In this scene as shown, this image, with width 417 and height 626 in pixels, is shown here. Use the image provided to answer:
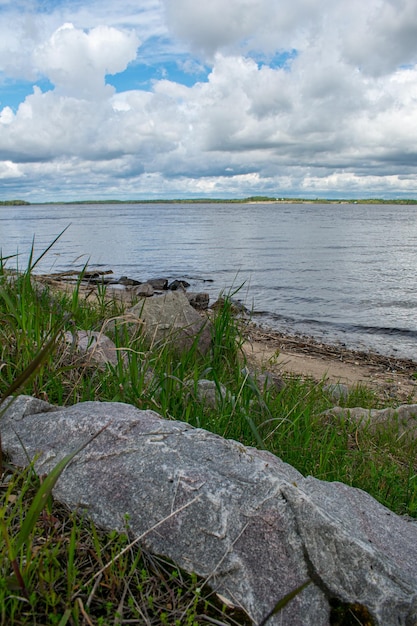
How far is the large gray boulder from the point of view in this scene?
5.81 ft

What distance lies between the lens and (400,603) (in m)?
1.83

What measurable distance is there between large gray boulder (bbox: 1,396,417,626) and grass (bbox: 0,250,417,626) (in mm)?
96

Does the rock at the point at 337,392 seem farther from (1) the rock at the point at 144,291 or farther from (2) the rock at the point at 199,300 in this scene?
(1) the rock at the point at 144,291

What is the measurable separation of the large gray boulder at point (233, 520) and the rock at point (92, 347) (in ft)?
3.03

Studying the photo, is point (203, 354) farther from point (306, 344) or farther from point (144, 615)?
point (306, 344)

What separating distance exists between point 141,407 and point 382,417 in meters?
2.96

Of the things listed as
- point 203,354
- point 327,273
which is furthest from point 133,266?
point 203,354

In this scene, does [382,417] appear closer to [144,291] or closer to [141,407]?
[141,407]

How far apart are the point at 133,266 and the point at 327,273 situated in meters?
10.1

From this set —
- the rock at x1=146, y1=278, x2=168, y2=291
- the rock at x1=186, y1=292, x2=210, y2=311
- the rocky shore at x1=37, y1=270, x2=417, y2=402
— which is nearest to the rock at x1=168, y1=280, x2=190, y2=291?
the rock at x1=146, y1=278, x2=168, y2=291

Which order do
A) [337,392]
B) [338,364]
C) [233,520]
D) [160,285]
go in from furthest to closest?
1. [160,285]
2. [338,364]
3. [337,392]
4. [233,520]

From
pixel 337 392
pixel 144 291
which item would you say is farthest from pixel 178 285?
pixel 337 392

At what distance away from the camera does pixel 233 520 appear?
1.87 m

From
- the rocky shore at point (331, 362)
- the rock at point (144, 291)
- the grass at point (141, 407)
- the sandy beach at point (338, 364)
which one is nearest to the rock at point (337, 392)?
the grass at point (141, 407)
